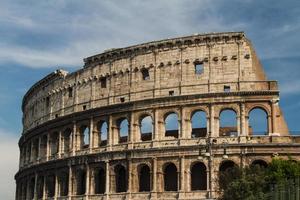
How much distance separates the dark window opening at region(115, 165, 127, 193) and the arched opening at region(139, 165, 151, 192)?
1234mm

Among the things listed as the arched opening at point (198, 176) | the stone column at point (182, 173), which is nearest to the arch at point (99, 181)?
the stone column at point (182, 173)

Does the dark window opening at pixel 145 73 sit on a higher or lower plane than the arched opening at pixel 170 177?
higher

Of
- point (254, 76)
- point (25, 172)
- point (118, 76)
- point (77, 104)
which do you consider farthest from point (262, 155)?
point (25, 172)

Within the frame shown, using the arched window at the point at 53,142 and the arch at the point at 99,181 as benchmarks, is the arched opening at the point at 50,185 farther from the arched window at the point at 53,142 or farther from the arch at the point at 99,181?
the arch at the point at 99,181

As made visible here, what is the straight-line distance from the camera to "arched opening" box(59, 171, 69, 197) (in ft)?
151

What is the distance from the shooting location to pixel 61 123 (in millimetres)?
47344

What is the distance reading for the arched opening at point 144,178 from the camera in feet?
136

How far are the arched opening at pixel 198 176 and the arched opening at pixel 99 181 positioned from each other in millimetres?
7249

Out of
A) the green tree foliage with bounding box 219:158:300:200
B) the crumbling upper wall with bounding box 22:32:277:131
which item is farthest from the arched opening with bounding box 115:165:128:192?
the green tree foliage with bounding box 219:158:300:200

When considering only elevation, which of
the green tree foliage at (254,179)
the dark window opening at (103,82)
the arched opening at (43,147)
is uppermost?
the dark window opening at (103,82)

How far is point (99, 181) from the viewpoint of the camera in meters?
44.1

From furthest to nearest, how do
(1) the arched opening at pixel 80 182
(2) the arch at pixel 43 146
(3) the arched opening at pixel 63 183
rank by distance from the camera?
1. (2) the arch at pixel 43 146
2. (3) the arched opening at pixel 63 183
3. (1) the arched opening at pixel 80 182

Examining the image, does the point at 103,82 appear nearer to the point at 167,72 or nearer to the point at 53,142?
the point at 167,72

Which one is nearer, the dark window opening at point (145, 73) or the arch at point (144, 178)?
the arch at point (144, 178)
